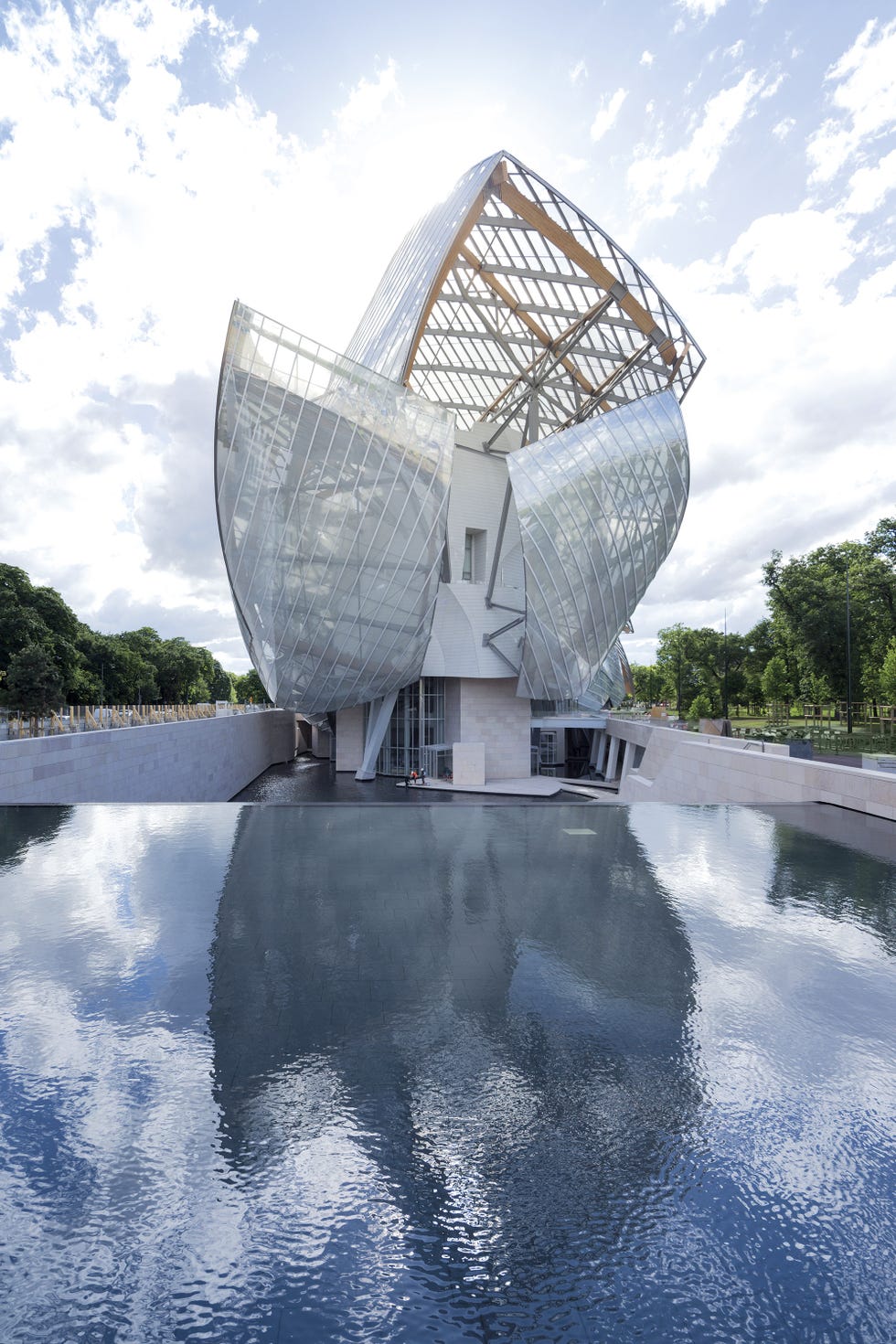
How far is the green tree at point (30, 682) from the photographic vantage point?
139 ft

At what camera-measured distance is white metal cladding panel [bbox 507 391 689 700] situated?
30484mm

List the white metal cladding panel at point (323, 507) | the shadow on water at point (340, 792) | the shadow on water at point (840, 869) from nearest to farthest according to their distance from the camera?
the shadow on water at point (840, 869) → the white metal cladding panel at point (323, 507) → the shadow on water at point (340, 792)

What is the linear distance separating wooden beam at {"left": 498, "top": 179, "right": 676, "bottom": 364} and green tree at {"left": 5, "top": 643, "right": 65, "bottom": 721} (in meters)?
36.2

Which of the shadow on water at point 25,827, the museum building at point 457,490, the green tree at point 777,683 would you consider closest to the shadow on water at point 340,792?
the museum building at point 457,490

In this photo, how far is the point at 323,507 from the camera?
85.3 feet

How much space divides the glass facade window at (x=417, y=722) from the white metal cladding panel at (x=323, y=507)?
21.1 ft

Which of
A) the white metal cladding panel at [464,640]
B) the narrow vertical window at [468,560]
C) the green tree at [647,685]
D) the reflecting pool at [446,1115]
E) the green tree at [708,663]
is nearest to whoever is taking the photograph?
the reflecting pool at [446,1115]

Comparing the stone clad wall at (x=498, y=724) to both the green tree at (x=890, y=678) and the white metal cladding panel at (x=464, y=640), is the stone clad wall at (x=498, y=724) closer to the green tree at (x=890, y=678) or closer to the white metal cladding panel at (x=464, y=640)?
the white metal cladding panel at (x=464, y=640)

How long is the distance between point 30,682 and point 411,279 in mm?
31974

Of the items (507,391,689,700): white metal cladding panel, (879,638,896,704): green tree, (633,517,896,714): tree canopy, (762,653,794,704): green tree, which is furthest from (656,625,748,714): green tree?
(507,391,689,700): white metal cladding panel

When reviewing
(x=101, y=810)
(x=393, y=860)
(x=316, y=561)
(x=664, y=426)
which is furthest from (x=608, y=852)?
(x=664, y=426)

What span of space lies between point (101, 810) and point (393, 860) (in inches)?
257

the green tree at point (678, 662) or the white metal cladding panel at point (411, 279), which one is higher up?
the white metal cladding panel at point (411, 279)

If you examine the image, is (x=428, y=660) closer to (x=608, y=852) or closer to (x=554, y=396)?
(x=554, y=396)
